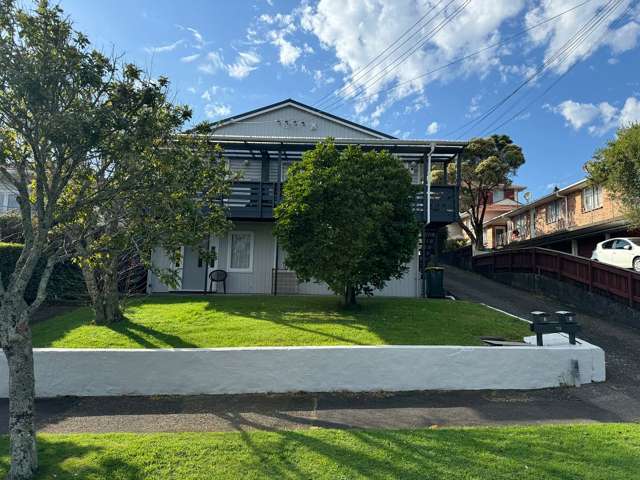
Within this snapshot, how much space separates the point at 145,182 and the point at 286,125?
44.8ft

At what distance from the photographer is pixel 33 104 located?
4125mm

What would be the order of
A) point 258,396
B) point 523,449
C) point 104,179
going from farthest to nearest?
point 258,396 → point 104,179 → point 523,449

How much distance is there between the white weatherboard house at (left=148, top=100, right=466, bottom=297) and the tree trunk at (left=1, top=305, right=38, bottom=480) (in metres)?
9.31

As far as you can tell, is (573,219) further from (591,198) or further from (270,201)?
(270,201)

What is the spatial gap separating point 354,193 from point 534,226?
26.2 meters

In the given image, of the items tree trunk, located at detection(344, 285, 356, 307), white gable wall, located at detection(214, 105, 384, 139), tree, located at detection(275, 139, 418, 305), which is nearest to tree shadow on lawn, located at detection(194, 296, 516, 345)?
tree trunk, located at detection(344, 285, 356, 307)

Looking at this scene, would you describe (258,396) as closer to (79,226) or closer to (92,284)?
(79,226)

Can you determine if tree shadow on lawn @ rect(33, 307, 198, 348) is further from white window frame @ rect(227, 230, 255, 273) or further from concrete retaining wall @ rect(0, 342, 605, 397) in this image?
white window frame @ rect(227, 230, 255, 273)

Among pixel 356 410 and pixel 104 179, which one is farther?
pixel 356 410

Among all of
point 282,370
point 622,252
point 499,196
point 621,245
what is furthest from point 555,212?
point 282,370

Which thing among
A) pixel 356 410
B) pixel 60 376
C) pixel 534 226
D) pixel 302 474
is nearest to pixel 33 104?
pixel 302 474

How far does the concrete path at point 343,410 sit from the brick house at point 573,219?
15.2 metres

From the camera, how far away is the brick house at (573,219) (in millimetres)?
21078

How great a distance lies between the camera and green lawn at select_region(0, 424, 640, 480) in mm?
4082
